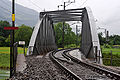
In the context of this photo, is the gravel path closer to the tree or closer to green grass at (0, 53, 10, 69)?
green grass at (0, 53, 10, 69)

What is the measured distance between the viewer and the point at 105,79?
5840 millimetres

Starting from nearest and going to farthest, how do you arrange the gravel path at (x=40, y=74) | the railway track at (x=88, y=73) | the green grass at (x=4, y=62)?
1. the gravel path at (x=40, y=74)
2. the railway track at (x=88, y=73)
3. the green grass at (x=4, y=62)

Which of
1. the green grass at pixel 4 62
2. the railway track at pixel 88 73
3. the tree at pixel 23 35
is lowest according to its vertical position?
the green grass at pixel 4 62

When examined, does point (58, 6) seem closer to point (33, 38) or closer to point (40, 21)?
point (40, 21)

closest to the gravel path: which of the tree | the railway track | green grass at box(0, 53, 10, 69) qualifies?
the railway track

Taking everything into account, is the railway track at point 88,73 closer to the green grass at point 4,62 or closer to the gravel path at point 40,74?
the gravel path at point 40,74

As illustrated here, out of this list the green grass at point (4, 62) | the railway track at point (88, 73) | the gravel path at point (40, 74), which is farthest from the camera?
the green grass at point (4, 62)

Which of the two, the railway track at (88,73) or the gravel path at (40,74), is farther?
the railway track at (88,73)

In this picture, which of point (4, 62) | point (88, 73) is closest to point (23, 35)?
point (4, 62)

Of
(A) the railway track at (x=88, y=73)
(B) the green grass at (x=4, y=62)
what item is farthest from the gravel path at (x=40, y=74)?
(B) the green grass at (x=4, y=62)

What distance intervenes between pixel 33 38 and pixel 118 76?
42.3 ft

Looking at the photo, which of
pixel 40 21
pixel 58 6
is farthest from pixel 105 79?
pixel 58 6

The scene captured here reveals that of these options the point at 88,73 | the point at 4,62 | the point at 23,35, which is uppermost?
the point at 23,35

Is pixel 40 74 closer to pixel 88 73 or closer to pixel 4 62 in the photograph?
pixel 88 73
